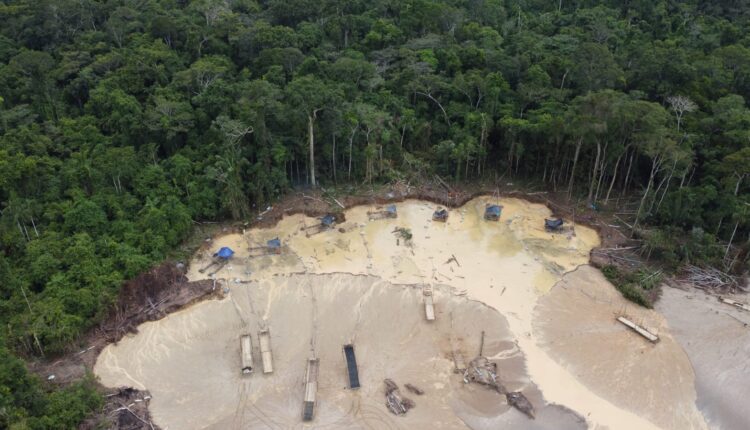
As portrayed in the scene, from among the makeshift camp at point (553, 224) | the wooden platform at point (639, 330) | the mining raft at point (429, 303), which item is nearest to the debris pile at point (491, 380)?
the mining raft at point (429, 303)

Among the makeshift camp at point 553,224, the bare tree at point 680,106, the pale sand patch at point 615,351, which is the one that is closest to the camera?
the pale sand patch at point 615,351

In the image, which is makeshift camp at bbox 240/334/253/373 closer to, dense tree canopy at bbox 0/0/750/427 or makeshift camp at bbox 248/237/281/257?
makeshift camp at bbox 248/237/281/257

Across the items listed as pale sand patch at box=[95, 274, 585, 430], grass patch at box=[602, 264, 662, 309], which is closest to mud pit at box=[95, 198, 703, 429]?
pale sand patch at box=[95, 274, 585, 430]

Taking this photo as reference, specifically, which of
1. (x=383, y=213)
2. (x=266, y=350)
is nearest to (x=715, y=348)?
(x=383, y=213)

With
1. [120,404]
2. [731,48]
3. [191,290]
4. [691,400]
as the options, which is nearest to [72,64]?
[191,290]

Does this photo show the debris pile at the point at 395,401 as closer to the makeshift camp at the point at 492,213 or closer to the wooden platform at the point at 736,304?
the makeshift camp at the point at 492,213

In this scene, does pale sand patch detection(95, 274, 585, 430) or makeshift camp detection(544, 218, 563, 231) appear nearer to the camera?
pale sand patch detection(95, 274, 585, 430)
